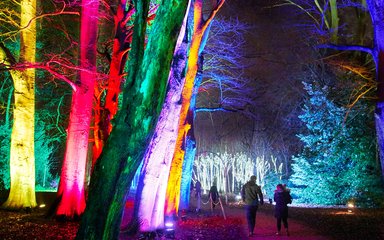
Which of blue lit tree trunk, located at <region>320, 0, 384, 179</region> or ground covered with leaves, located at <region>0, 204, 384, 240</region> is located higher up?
blue lit tree trunk, located at <region>320, 0, 384, 179</region>

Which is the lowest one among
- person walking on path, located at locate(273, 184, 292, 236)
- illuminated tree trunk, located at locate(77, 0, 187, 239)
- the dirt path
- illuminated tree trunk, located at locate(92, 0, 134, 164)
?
the dirt path

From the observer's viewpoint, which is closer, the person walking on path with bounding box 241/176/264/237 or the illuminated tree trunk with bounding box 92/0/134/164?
the person walking on path with bounding box 241/176/264/237

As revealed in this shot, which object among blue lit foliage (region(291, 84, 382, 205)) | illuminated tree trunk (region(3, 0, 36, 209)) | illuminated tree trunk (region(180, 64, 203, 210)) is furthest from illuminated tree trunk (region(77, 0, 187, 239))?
blue lit foliage (region(291, 84, 382, 205))

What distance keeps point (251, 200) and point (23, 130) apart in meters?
8.86

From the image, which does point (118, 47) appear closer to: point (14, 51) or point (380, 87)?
point (14, 51)

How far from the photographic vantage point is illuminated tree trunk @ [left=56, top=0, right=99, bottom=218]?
13.1 metres

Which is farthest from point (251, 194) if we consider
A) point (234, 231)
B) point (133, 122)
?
point (133, 122)

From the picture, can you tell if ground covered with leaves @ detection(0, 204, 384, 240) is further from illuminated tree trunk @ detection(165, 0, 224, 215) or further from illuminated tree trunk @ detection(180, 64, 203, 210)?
illuminated tree trunk @ detection(180, 64, 203, 210)

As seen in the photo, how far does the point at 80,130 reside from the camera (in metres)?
13.5

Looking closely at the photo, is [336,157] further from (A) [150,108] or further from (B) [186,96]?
(A) [150,108]

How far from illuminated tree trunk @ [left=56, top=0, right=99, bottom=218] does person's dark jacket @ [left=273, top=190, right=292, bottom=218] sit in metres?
6.65

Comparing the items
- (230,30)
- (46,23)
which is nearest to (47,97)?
(46,23)

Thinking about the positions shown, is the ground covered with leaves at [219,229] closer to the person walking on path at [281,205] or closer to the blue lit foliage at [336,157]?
the person walking on path at [281,205]

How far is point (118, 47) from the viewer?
14211 millimetres
